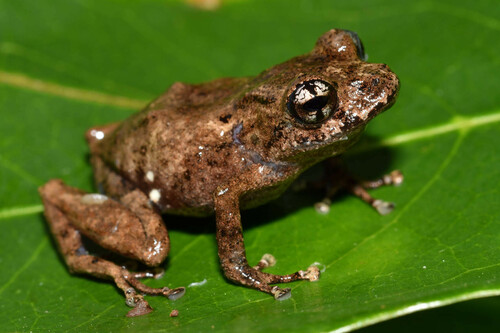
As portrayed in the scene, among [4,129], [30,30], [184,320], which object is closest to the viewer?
[184,320]

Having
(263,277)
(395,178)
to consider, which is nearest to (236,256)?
(263,277)

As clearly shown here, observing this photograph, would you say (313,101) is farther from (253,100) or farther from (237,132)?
(237,132)

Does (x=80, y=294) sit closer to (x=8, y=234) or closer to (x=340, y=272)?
(x=8, y=234)

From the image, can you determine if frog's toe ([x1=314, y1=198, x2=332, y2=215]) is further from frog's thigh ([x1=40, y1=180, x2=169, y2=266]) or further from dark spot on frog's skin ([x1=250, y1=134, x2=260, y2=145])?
frog's thigh ([x1=40, y1=180, x2=169, y2=266])

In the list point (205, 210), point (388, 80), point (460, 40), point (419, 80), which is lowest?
point (205, 210)

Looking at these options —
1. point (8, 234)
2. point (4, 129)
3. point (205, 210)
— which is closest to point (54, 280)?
point (8, 234)

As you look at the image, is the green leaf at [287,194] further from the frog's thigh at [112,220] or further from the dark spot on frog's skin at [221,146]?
the dark spot on frog's skin at [221,146]

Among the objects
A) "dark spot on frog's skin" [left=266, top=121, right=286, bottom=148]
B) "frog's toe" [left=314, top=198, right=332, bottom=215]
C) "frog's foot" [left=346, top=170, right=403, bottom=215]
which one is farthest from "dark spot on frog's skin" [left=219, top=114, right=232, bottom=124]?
"frog's foot" [left=346, top=170, right=403, bottom=215]

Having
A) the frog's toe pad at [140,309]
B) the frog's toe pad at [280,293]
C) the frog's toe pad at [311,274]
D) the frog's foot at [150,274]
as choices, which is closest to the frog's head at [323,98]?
the frog's toe pad at [311,274]
